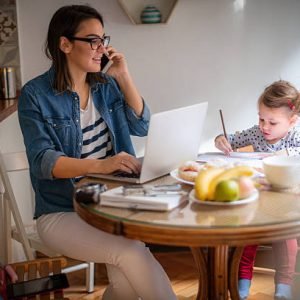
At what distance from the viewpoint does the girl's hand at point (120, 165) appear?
6.15ft

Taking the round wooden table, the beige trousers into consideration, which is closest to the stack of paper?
the round wooden table

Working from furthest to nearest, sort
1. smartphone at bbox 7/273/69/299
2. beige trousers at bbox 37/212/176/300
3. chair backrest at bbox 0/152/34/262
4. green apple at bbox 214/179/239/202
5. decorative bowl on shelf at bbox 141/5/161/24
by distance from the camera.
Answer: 1. decorative bowl on shelf at bbox 141/5/161/24
2. chair backrest at bbox 0/152/34/262
3. beige trousers at bbox 37/212/176/300
4. smartphone at bbox 7/273/69/299
5. green apple at bbox 214/179/239/202

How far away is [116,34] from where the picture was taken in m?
3.11

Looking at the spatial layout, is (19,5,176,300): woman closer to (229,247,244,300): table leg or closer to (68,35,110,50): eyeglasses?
(68,35,110,50): eyeglasses

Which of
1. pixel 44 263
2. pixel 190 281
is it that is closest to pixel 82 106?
pixel 44 263

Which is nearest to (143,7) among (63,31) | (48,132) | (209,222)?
(63,31)

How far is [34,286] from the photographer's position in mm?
1707

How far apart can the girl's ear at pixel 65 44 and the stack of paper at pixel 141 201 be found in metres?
0.75

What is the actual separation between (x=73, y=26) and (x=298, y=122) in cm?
106

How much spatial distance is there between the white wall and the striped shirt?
97cm

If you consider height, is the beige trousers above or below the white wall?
below

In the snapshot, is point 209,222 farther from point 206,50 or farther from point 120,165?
point 206,50

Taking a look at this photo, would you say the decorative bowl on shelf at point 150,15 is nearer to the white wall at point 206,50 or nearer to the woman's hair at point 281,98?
the white wall at point 206,50

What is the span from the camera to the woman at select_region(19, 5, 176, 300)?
188 cm
